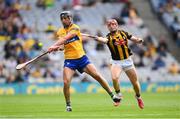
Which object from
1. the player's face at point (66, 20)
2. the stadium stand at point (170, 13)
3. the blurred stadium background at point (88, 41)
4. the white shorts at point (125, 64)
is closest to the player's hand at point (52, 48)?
the player's face at point (66, 20)

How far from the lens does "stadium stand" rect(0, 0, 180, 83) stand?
4062 centimetres

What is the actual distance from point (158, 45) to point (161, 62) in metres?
1.71

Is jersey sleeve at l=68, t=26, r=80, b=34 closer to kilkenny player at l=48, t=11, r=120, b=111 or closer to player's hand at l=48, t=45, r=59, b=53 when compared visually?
kilkenny player at l=48, t=11, r=120, b=111

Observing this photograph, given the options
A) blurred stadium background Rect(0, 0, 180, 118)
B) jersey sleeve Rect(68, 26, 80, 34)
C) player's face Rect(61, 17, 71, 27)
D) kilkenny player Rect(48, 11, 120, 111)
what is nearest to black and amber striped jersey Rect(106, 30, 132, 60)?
kilkenny player Rect(48, 11, 120, 111)

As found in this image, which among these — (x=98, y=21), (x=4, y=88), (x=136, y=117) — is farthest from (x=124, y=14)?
(x=136, y=117)

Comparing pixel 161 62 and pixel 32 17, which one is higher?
pixel 32 17

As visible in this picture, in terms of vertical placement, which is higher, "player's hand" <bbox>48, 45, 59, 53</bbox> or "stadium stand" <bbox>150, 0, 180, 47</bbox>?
"stadium stand" <bbox>150, 0, 180, 47</bbox>

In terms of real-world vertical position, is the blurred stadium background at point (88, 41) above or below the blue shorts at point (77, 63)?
above

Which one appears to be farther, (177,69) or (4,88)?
(177,69)

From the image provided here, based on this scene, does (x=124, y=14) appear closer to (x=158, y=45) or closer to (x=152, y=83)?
(x=158, y=45)

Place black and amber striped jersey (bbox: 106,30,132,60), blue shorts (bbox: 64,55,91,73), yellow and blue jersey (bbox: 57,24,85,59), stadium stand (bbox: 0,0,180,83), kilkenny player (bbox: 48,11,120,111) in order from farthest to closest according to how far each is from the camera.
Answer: stadium stand (bbox: 0,0,180,83) → black and amber striped jersey (bbox: 106,30,132,60) → blue shorts (bbox: 64,55,91,73) → yellow and blue jersey (bbox: 57,24,85,59) → kilkenny player (bbox: 48,11,120,111)

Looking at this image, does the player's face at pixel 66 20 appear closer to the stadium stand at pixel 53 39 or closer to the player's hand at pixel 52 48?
the player's hand at pixel 52 48

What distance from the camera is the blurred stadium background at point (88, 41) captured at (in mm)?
40375

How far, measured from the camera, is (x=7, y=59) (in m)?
40.5
